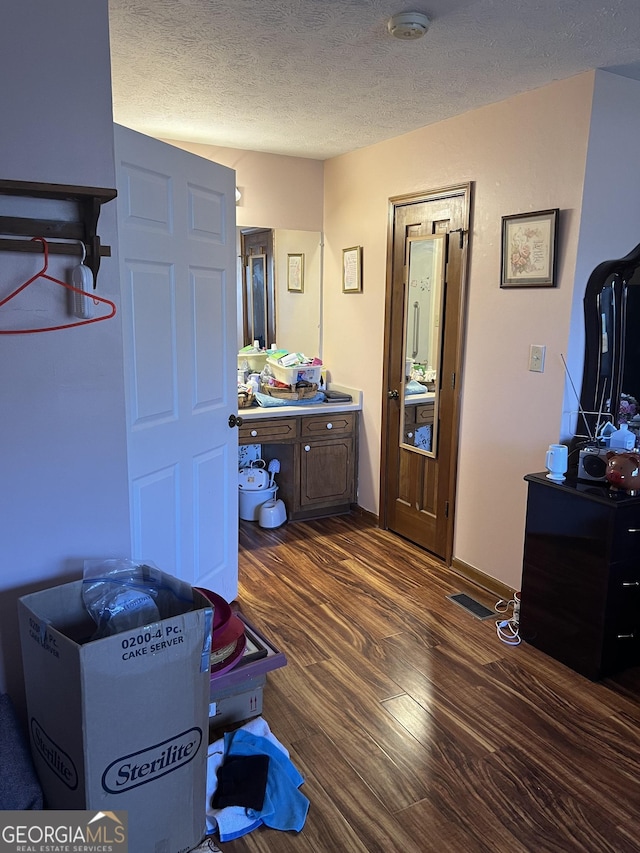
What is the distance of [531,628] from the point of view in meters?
2.63

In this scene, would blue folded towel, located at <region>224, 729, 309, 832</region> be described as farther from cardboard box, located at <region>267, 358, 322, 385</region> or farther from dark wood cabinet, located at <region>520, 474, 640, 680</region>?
cardboard box, located at <region>267, 358, 322, 385</region>

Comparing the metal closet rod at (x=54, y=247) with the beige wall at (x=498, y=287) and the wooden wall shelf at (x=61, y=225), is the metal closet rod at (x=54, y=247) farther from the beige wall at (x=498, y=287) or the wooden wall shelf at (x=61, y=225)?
the beige wall at (x=498, y=287)

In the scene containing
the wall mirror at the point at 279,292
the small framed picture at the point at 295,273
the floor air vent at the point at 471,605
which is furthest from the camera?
the small framed picture at the point at 295,273

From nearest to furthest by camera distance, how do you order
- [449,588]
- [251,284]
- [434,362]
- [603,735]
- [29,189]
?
1. [29,189]
2. [603,735]
3. [449,588]
4. [434,362]
5. [251,284]

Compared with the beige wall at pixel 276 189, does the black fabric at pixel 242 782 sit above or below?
below

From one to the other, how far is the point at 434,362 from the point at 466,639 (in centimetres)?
148

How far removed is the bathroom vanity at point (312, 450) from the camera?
3.85 metres

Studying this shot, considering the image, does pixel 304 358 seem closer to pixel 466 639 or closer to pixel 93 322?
pixel 466 639

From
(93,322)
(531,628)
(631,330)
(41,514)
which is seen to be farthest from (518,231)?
(41,514)

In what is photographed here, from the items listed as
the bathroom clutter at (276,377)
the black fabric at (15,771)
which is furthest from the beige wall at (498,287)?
the black fabric at (15,771)

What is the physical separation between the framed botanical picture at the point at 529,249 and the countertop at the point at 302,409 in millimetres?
1454

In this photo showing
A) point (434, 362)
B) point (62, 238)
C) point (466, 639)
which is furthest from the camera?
point (434, 362)

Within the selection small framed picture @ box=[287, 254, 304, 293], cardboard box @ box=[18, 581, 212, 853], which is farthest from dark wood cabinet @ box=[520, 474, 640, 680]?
small framed picture @ box=[287, 254, 304, 293]

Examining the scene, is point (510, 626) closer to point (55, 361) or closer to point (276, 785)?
point (276, 785)
